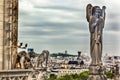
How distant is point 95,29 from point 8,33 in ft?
41.1

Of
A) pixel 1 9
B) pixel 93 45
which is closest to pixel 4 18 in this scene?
pixel 1 9

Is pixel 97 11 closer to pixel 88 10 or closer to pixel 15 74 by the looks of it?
pixel 88 10

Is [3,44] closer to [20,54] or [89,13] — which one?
[20,54]

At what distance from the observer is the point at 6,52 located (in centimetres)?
1019

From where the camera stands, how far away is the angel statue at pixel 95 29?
73.3 feet

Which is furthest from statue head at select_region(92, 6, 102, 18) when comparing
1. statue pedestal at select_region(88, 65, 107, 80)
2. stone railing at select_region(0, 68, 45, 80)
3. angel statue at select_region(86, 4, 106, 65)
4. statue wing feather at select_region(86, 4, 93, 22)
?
stone railing at select_region(0, 68, 45, 80)

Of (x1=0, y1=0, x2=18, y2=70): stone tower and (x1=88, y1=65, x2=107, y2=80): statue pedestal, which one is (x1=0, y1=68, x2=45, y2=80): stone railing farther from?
(x1=88, y1=65, x2=107, y2=80): statue pedestal

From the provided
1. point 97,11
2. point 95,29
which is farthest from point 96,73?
point 97,11

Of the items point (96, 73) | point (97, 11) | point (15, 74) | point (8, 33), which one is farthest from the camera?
point (97, 11)

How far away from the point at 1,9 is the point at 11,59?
1155mm

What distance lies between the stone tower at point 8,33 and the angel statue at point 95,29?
12.0 m

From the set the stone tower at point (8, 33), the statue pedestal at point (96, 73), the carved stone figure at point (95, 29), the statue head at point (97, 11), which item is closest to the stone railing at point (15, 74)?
the stone tower at point (8, 33)

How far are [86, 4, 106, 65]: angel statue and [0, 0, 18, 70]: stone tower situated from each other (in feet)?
39.3

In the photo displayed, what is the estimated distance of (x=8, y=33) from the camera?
33.6 ft
